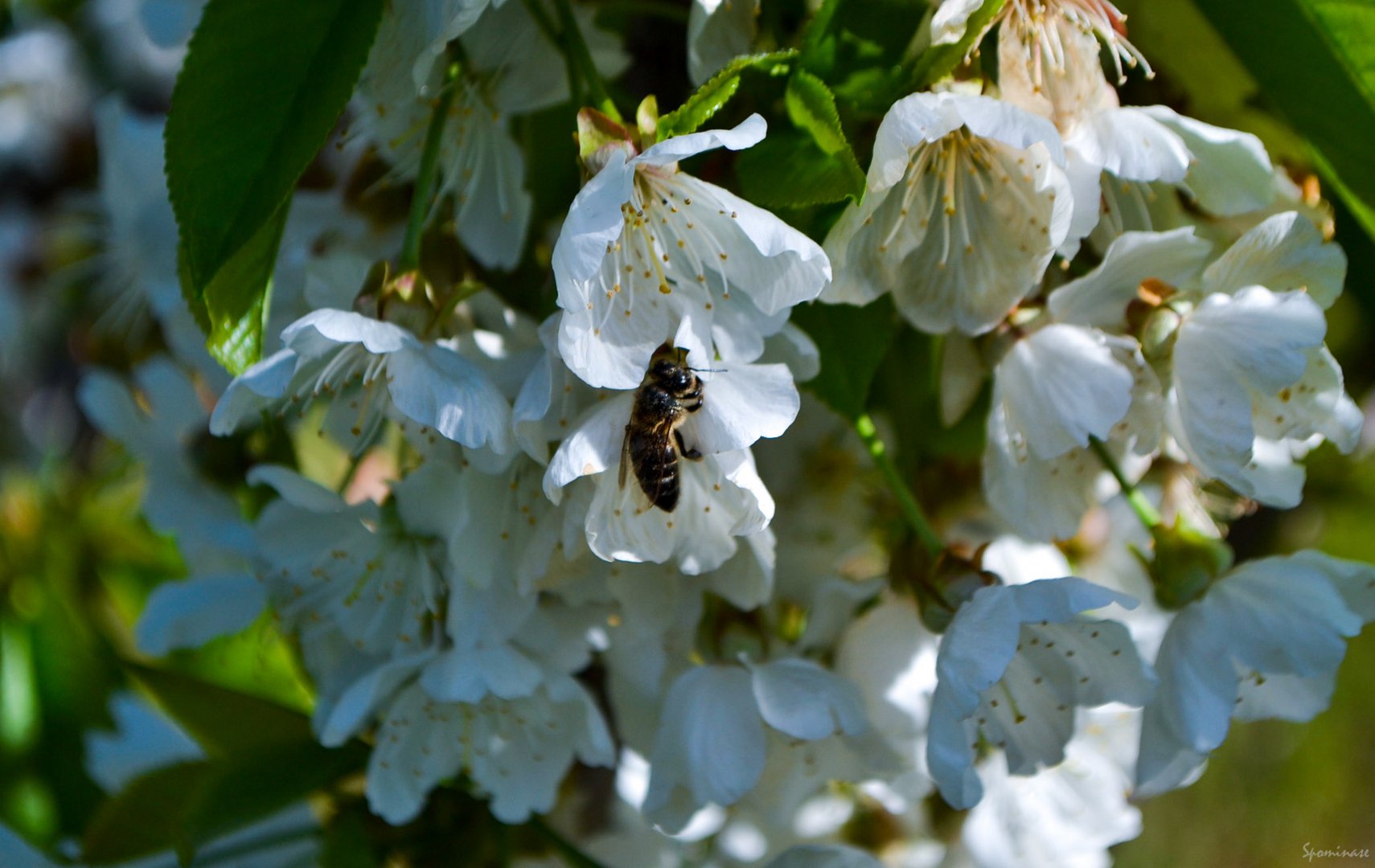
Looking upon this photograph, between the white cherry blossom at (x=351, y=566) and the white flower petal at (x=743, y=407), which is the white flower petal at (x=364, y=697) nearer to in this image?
the white cherry blossom at (x=351, y=566)

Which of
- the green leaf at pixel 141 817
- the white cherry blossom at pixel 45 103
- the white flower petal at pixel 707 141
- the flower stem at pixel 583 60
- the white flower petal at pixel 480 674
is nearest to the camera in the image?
the white flower petal at pixel 707 141

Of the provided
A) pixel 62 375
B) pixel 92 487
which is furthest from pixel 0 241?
pixel 92 487

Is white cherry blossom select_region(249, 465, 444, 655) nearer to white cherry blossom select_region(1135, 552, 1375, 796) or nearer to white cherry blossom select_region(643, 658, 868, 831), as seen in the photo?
white cherry blossom select_region(643, 658, 868, 831)

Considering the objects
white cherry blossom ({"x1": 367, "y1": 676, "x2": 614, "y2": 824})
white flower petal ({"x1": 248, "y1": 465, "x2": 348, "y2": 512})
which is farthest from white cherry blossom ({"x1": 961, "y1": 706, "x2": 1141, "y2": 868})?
white flower petal ({"x1": 248, "y1": 465, "x2": 348, "y2": 512})

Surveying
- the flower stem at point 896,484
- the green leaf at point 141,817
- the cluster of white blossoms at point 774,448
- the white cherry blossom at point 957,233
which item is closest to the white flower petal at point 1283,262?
the cluster of white blossoms at point 774,448

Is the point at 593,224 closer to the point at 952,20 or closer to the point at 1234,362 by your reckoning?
the point at 952,20

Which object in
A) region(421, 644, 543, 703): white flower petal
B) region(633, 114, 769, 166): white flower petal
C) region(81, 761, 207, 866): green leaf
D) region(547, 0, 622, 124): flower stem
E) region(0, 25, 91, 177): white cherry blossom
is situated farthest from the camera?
region(0, 25, 91, 177): white cherry blossom

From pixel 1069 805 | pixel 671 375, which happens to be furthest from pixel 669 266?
pixel 1069 805
